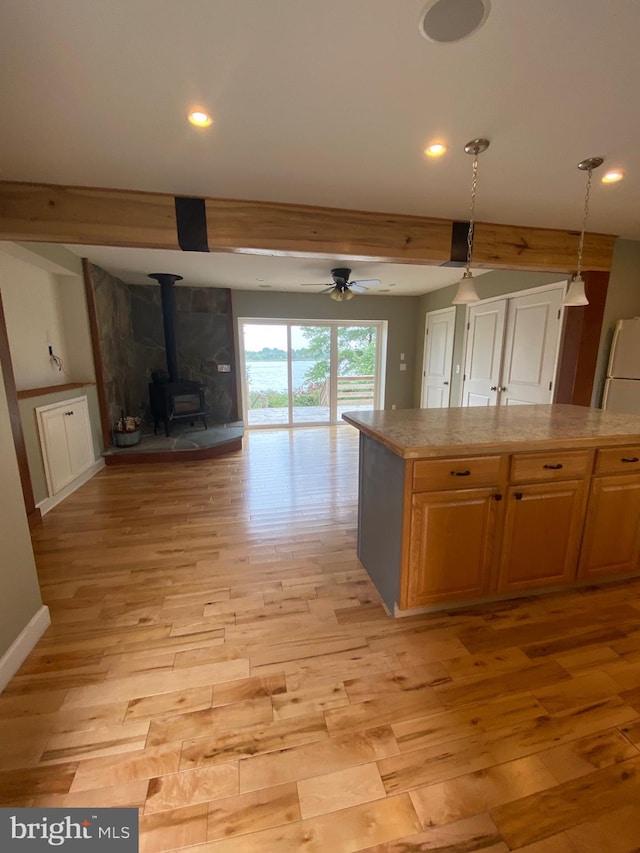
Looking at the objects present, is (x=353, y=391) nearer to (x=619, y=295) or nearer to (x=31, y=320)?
(x=619, y=295)

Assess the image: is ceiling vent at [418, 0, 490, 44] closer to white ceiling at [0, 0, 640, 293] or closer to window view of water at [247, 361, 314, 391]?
white ceiling at [0, 0, 640, 293]

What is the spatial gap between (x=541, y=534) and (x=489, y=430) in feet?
2.08

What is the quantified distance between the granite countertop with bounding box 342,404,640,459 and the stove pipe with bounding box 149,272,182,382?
12.9 feet

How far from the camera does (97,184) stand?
7.72 ft

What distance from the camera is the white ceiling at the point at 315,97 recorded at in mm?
1202

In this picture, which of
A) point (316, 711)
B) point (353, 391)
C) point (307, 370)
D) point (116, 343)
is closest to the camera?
point (316, 711)

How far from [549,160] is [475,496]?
2036 mm

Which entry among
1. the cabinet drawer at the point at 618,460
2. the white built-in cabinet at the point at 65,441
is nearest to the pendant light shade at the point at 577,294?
the cabinet drawer at the point at 618,460

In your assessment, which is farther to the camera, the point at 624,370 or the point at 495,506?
the point at 624,370

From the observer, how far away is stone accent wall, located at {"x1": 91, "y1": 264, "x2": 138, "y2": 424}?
435cm

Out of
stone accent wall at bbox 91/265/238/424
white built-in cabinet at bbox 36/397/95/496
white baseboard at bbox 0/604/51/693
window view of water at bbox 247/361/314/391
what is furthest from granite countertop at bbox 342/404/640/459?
stone accent wall at bbox 91/265/238/424

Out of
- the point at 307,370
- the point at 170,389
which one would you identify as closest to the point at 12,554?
the point at 170,389

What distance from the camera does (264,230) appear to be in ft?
8.80

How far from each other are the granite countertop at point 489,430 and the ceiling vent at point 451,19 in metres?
1.52
